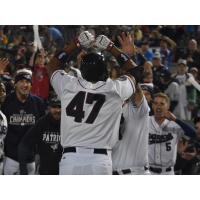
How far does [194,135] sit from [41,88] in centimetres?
464

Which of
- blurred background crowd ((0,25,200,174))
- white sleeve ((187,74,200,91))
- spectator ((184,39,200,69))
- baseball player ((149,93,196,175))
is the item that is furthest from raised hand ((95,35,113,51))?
spectator ((184,39,200,69))

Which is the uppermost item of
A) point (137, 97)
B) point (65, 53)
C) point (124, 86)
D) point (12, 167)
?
point (65, 53)

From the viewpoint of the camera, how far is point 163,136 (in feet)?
24.6

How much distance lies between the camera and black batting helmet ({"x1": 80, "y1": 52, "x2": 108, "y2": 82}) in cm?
529

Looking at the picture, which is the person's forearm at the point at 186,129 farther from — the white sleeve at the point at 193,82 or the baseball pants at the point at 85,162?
the white sleeve at the point at 193,82

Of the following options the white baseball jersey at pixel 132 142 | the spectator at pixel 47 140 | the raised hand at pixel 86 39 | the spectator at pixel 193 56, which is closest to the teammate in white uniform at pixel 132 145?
the white baseball jersey at pixel 132 142

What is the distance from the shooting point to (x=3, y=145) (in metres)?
8.01

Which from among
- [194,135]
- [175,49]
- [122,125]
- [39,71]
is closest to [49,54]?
[39,71]

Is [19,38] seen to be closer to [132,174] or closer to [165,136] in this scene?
[165,136]

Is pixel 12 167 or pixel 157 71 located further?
pixel 157 71

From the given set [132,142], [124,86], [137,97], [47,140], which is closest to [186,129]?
[132,142]

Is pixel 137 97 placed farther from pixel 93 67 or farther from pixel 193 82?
pixel 193 82

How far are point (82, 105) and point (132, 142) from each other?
3.56 ft

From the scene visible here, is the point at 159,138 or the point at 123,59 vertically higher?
the point at 123,59
